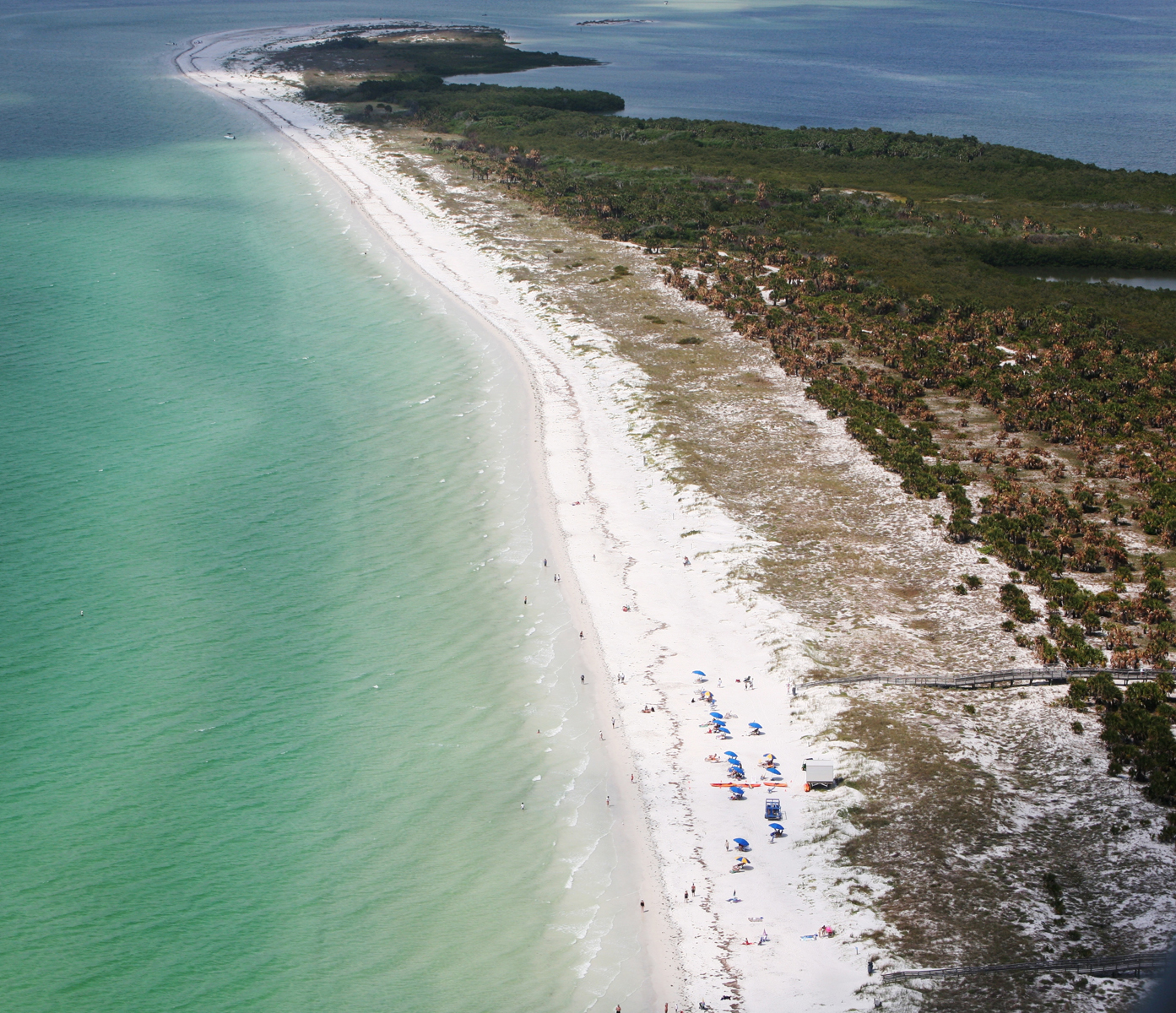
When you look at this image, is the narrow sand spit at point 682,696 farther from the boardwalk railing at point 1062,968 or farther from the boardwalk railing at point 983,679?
the boardwalk railing at point 983,679

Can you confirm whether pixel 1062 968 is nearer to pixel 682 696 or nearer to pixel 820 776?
pixel 820 776

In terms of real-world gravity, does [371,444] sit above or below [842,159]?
below

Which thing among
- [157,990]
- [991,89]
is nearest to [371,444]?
[157,990]

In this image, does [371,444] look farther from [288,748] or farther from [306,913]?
[306,913]

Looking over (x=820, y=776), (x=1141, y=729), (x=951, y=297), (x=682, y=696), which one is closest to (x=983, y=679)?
(x=1141, y=729)

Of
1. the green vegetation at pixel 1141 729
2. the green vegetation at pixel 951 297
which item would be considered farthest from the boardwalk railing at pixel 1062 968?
the green vegetation at pixel 951 297

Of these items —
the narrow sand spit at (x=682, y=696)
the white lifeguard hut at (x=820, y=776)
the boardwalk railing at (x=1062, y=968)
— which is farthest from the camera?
the white lifeguard hut at (x=820, y=776)

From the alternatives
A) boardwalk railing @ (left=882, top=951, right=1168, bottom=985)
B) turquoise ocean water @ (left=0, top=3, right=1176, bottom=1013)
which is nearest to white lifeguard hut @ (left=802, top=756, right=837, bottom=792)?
turquoise ocean water @ (left=0, top=3, right=1176, bottom=1013)

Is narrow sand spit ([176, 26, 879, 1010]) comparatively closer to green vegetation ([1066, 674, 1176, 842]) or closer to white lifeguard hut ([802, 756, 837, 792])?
white lifeguard hut ([802, 756, 837, 792])
